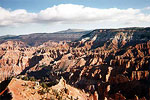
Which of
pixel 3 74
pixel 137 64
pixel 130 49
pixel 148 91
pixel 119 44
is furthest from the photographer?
pixel 119 44

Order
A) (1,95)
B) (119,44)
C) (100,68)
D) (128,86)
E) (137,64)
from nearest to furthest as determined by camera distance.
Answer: (1,95) → (128,86) → (137,64) → (100,68) → (119,44)

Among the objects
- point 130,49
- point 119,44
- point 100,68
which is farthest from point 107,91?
point 119,44

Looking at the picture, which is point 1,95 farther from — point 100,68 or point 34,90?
point 100,68

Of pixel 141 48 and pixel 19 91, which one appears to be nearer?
pixel 19 91

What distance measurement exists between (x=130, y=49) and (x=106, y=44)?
5261 cm

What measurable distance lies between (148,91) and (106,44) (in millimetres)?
131760

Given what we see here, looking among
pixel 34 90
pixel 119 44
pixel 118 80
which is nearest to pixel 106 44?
pixel 119 44

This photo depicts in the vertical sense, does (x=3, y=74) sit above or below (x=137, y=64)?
below

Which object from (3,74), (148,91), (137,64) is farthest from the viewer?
(3,74)

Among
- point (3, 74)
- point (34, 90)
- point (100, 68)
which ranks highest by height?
point (34, 90)

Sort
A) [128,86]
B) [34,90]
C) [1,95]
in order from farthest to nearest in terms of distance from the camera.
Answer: [128,86] < [34,90] < [1,95]

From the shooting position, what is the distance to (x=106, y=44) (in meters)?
191

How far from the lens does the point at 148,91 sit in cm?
6094

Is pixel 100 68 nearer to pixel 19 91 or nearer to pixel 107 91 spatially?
pixel 107 91
